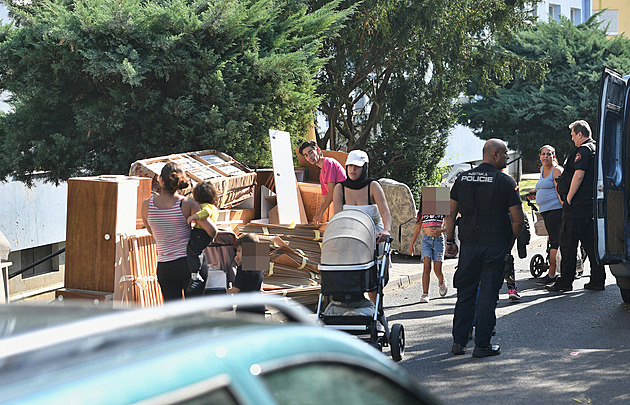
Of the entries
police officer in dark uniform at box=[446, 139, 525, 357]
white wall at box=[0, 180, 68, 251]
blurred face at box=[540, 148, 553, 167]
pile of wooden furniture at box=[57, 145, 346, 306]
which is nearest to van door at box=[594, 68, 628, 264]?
blurred face at box=[540, 148, 553, 167]

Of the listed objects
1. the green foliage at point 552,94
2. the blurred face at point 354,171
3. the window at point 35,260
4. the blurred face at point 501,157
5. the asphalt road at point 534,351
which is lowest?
the asphalt road at point 534,351

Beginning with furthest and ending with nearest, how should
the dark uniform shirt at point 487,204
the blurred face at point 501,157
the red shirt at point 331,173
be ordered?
the red shirt at point 331,173 < the blurred face at point 501,157 < the dark uniform shirt at point 487,204

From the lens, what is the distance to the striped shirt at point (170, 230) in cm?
643

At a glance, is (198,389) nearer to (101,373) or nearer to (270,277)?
(101,373)

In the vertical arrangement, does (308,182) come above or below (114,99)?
below

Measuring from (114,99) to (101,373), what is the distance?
887cm

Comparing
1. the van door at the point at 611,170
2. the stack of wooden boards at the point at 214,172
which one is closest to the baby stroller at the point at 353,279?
the stack of wooden boards at the point at 214,172

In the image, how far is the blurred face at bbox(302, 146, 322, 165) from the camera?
954 centimetres

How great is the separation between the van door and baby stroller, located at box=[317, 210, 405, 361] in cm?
315

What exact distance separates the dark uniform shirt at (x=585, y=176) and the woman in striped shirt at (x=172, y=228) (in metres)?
5.44

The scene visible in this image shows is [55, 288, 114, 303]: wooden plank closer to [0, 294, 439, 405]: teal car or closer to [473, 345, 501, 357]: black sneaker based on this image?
[473, 345, 501, 357]: black sneaker

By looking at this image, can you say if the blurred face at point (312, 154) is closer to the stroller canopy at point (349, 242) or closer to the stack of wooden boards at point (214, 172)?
the stack of wooden boards at point (214, 172)

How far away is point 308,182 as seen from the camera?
36.3 ft

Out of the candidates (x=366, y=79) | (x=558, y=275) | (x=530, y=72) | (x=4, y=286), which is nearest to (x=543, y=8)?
(x=530, y=72)
